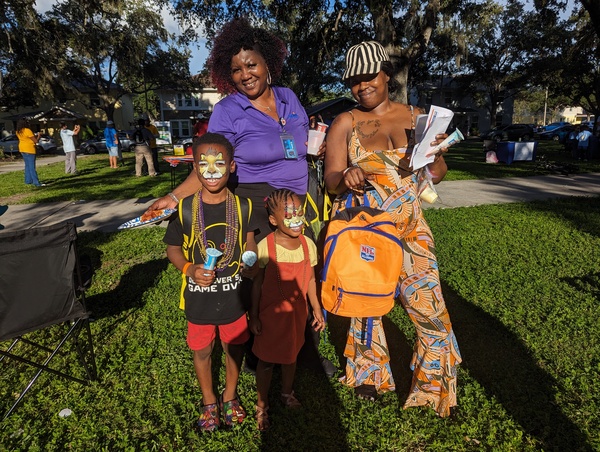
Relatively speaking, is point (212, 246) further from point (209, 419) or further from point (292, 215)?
point (209, 419)

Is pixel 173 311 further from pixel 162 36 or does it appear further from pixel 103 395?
pixel 162 36

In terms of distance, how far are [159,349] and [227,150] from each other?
2.16m

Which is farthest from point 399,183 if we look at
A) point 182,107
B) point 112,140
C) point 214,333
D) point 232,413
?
point 182,107

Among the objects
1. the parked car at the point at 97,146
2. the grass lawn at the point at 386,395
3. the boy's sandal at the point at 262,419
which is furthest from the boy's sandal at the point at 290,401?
the parked car at the point at 97,146

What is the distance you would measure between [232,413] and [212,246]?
1.18 meters

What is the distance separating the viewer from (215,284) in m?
2.31

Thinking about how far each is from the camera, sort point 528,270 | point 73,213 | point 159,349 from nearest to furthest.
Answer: point 159,349, point 528,270, point 73,213

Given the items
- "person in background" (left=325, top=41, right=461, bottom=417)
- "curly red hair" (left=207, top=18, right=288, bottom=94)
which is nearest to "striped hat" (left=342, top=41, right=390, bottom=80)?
"person in background" (left=325, top=41, right=461, bottom=417)

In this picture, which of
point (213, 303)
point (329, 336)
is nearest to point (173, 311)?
point (329, 336)

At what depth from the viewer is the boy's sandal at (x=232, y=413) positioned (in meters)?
2.57

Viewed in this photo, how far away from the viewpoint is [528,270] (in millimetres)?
5023

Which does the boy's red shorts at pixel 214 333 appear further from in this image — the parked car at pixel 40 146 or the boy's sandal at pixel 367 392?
the parked car at pixel 40 146

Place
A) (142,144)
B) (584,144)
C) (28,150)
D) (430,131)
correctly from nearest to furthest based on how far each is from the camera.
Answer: (430,131)
(28,150)
(142,144)
(584,144)

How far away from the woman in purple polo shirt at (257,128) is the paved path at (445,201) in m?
5.52
